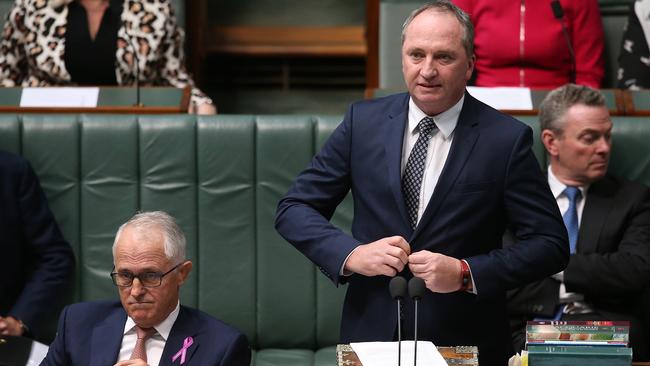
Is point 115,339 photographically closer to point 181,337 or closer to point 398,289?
point 181,337

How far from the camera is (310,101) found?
5.76 meters

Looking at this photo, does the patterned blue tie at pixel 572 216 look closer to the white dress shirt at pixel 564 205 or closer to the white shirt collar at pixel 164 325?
the white dress shirt at pixel 564 205

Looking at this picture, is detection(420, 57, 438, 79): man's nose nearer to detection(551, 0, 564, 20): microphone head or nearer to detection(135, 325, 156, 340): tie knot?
detection(135, 325, 156, 340): tie knot

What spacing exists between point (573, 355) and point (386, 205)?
22.4 inches

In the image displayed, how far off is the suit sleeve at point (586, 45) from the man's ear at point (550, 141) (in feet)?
3.04

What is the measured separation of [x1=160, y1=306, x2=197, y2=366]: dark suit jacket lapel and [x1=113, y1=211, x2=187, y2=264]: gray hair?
0.42ft

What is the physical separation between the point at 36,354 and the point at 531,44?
2.14 m

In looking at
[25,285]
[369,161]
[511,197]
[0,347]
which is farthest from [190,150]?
[511,197]

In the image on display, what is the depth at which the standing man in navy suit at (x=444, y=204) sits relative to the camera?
2.33 meters

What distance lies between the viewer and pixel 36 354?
2.99m

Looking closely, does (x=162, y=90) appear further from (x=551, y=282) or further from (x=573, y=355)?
(x=573, y=355)

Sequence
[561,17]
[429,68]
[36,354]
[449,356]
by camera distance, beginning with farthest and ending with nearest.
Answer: [561,17], [36,354], [429,68], [449,356]

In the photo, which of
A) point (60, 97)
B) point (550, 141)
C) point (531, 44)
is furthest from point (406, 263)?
point (531, 44)

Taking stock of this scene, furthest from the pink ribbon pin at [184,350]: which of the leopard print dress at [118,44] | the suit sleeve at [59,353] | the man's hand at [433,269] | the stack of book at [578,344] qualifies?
the leopard print dress at [118,44]
